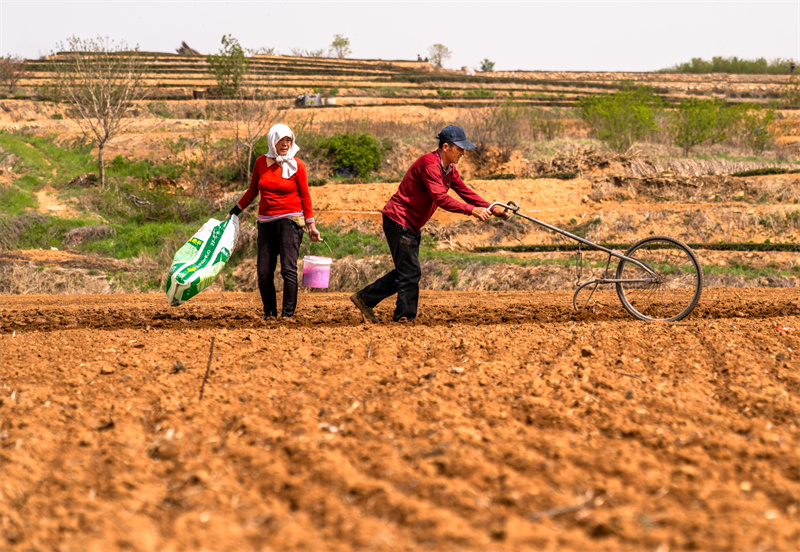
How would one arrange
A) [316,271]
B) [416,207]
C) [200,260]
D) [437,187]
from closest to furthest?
1. [437,187]
2. [416,207]
3. [200,260]
4. [316,271]

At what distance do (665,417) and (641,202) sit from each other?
1609 centimetres

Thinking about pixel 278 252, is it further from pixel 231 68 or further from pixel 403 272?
pixel 231 68

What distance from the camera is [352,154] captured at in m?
23.3

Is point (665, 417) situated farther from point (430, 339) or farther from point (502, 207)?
point (502, 207)

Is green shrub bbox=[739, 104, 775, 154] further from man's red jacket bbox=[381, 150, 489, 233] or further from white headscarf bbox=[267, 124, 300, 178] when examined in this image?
white headscarf bbox=[267, 124, 300, 178]

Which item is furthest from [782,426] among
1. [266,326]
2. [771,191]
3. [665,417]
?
[771,191]

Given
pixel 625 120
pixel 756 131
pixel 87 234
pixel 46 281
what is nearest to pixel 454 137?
pixel 46 281

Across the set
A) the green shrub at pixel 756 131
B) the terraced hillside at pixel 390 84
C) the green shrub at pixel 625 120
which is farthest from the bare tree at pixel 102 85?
the green shrub at pixel 756 131

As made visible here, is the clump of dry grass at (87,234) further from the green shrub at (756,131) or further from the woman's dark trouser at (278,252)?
the green shrub at (756,131)

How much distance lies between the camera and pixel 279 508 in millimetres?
2492

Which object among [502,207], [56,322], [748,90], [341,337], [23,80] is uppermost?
[748,90]

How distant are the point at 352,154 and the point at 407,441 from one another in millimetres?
20985

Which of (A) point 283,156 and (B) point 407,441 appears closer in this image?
(B) point 407,441

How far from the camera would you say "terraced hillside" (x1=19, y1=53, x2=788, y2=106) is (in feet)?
133
